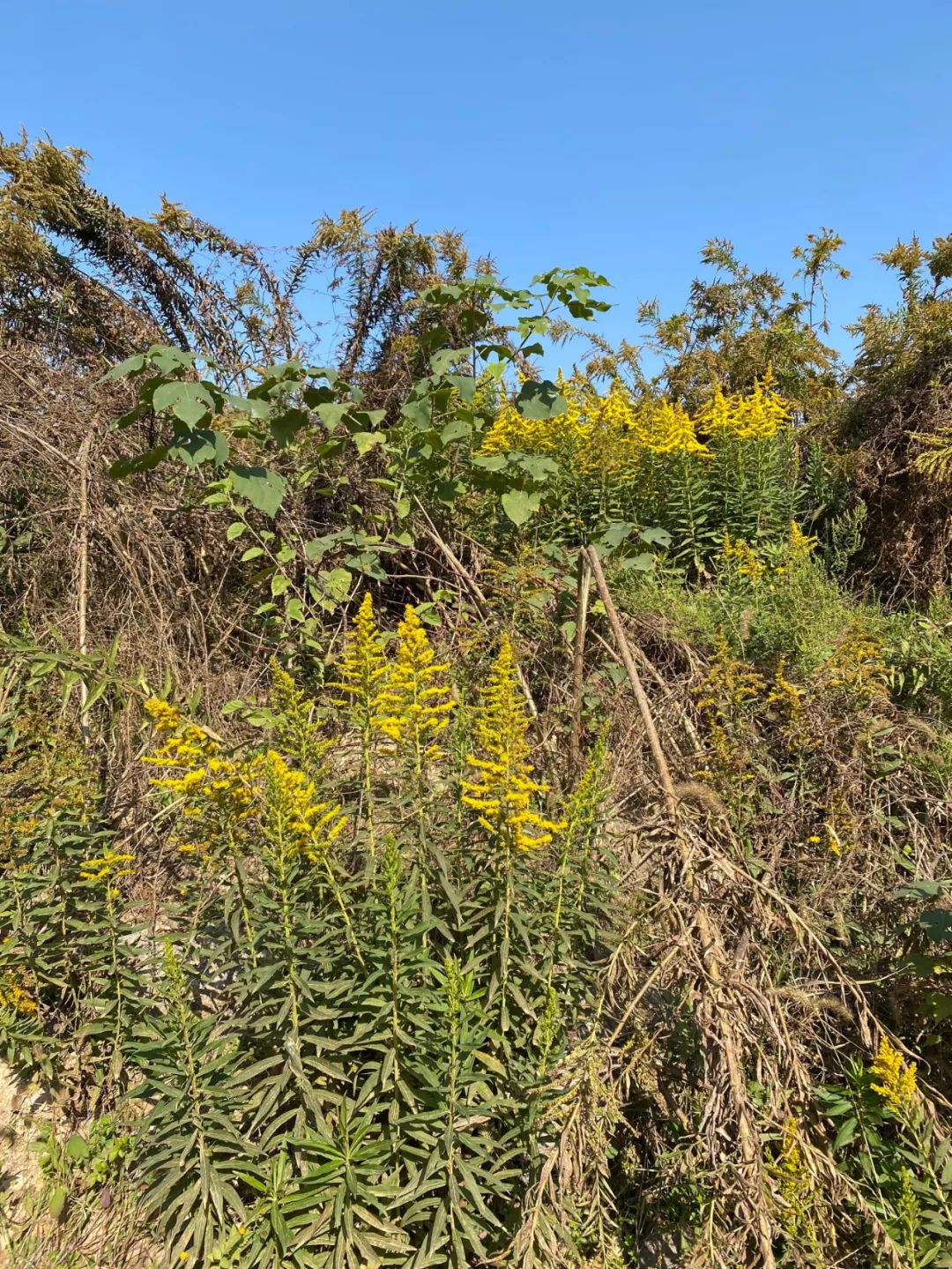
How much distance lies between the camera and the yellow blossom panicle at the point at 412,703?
1948 mm

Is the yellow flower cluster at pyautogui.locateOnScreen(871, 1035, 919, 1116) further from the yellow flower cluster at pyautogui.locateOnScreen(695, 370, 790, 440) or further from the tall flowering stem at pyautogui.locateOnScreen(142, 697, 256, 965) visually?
the yellow flower cluster at pyautogui.locateOnScreen(695, 370, 790, 440)

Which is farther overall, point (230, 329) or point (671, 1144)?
point (230, 329)

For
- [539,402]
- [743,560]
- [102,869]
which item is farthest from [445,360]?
[102,869]

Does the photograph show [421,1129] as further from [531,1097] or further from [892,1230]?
[892,1230]

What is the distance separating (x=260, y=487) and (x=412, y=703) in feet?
3.93

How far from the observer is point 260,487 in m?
2.66

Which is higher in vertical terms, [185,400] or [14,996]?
[185,400]

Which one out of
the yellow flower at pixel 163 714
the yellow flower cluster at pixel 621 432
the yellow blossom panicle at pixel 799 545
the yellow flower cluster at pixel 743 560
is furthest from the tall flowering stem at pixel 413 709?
the yellow blossom panicle at pixel 799 545

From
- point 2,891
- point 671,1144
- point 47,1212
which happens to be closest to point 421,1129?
point 671,1144

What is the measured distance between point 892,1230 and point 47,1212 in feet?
7.66

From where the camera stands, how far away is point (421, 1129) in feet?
5.69

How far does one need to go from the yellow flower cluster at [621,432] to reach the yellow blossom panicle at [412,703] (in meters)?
2.46

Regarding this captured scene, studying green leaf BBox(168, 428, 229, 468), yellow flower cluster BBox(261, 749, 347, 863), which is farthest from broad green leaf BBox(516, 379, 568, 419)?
yellow flower cluster BBox(261, 749, 347, 863)

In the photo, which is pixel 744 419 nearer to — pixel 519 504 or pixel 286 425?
pixel 519 504
